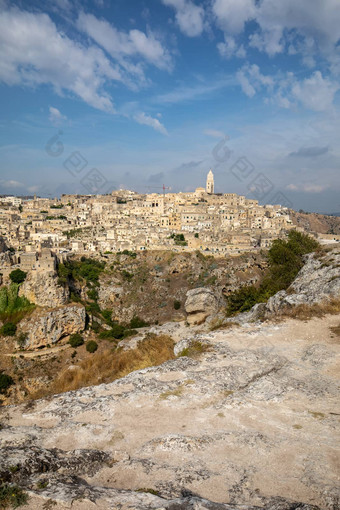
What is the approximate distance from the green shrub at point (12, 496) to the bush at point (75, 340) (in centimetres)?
3043

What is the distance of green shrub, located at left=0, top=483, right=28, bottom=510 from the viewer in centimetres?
391

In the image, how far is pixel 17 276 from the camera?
3547cm

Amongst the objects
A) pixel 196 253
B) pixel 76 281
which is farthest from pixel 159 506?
pixel 196 253

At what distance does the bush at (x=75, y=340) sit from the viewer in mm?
33094

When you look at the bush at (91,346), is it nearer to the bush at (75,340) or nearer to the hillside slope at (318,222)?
the bush at (75,340)

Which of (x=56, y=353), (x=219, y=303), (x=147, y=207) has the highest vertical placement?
(x=147, y=207)

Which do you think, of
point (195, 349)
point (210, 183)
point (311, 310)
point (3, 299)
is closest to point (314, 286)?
point (311, 310)

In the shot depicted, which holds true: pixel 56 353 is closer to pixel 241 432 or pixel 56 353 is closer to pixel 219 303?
pixel 219 303

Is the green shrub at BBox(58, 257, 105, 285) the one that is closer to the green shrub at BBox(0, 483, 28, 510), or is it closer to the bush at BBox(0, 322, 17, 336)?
the bush at BBox(0, 322, 17, 336)

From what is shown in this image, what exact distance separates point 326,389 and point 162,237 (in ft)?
162

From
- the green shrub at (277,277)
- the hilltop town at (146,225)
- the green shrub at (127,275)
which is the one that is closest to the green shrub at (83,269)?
the green shrub at (127,275)

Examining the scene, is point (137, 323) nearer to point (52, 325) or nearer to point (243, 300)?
point (52, 325)

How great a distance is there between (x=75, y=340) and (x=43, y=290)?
6265 millimetres

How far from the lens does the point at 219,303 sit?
29047 millimetres
